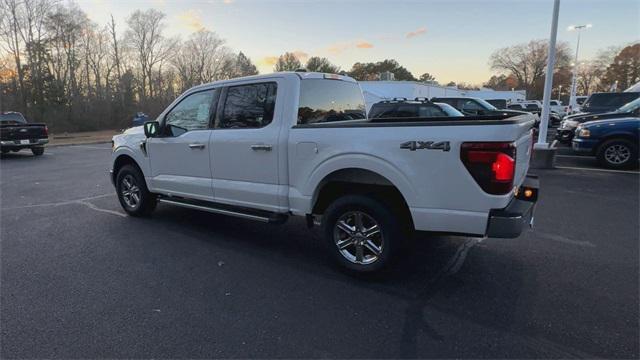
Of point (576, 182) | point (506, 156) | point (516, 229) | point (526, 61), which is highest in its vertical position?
point (526, 61)

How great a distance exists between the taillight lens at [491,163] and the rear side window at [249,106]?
2183 millimetres

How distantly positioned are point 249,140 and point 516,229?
2.86 m

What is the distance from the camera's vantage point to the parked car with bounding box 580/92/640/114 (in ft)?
52.1

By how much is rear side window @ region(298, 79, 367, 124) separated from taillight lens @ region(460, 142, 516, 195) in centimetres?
189

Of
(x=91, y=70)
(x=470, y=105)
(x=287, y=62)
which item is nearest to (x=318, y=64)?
(x=287, y=62)

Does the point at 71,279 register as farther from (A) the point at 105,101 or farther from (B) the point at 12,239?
(A) the point at 105,101

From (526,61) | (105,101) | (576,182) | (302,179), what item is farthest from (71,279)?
(526,61)

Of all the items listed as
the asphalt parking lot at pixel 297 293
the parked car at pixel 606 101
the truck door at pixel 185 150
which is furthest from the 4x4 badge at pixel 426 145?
the parked car at pixel 606 101

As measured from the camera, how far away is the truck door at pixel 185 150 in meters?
4.87

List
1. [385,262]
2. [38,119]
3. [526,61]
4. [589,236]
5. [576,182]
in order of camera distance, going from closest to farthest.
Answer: [385,262] → [589,236] → [576,182] → [38,119] → [526,61]

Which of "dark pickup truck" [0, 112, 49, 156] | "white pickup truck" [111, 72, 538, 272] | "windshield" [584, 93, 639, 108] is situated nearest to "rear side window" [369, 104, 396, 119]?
"white pickup truck" [111, 72, 538, 272]

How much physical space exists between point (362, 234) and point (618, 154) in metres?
9.44

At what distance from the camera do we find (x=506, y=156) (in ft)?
9.72

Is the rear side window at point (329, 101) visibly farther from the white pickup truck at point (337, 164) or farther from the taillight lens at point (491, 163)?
the taillight lens at point (491, 163)
